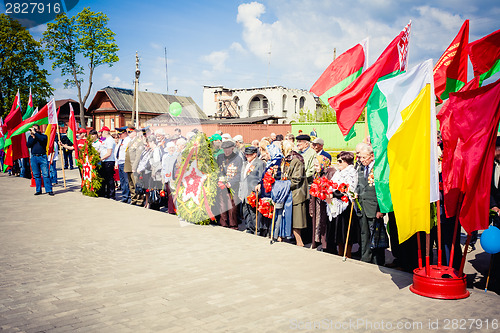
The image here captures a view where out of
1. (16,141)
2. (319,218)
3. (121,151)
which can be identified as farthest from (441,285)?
(16,141)

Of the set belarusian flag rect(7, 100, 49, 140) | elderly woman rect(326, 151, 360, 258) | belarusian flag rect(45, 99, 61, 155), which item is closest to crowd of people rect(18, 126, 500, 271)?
elderly woman rect(326, 151, 360, 258)

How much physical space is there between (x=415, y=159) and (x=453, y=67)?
2.01 meters

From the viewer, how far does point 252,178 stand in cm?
877

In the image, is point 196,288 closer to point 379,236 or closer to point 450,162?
point 379,236

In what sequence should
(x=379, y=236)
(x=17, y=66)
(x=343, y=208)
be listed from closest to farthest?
(x=379, y=236) → (x=343, y=208) → (x=17, y=66)

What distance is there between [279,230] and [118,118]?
184 feet

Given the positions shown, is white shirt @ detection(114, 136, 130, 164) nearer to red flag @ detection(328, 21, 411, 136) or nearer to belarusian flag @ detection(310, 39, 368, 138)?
belarusian flag @ detection(310, 39, 368, 138)

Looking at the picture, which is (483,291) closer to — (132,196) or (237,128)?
(132,196)

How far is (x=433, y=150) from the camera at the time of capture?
5230mm

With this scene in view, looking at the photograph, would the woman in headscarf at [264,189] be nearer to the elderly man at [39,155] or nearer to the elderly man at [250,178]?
the elderly man at [250,178]

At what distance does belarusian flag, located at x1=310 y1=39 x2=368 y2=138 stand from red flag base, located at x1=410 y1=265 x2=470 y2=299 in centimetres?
468

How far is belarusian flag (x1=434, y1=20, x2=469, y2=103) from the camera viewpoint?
6.10m

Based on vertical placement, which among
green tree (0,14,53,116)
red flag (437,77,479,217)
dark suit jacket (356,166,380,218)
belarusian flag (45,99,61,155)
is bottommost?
dark suit jacket (356,166,380,218)

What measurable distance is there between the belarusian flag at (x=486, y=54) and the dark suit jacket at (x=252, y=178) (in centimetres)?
431
